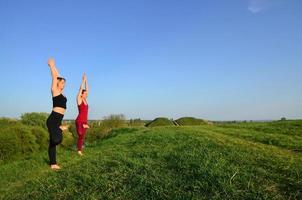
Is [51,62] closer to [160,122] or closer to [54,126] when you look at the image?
[54,126]

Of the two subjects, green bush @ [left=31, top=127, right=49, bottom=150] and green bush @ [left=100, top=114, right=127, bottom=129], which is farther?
green bush @ [left=100, top=114, right=127, bottom=129]

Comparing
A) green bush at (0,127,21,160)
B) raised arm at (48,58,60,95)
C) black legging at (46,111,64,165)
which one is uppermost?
raised arm at (48,58,60,95)

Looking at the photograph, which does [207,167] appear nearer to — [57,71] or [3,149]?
[57,71]

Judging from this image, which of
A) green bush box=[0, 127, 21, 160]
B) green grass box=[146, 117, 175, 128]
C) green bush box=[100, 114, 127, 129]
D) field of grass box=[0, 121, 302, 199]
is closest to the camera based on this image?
field of grass box=[0, 121, 302, 199]

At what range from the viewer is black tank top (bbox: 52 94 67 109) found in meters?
9.23

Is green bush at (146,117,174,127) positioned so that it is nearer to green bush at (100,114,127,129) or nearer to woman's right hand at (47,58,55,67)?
green bush at (100,114,127,129)

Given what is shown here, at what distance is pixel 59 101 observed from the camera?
365 inches

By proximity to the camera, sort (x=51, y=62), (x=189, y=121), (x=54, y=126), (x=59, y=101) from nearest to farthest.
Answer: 1. (x=54, y=126)
2. (x=59, y=101)
3. (x=51, y=62)
4. (x=189, y=121)

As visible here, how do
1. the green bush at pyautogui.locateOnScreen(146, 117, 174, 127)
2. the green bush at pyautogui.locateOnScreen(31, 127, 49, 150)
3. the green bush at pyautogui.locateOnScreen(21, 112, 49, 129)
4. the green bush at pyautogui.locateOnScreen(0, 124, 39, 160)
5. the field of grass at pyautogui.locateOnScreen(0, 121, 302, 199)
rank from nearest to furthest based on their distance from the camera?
the field of grass at pyautogui.locateOnScreen(0, 121, 302, 199), the green bush at pyautogui.locateOnScreen(0, 124, 39, 160), the green bush at pyautogui.locateOnScreen(31, 127, 49, 150), the green bush at pyautogui.locateOnScreen(146, 117, 174, 127), the green bush at pyautogui.locateOnScreen(21, 112, 49, 129)

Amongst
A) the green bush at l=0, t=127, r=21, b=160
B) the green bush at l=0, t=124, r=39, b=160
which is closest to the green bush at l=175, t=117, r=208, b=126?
the green bush at l=0, t=124, r=39, b=160

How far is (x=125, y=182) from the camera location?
680 cm

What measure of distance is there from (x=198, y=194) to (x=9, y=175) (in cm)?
795

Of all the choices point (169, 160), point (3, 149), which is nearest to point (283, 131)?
point (169, 160)

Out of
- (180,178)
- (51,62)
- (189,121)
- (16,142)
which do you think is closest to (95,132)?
(189,121)
